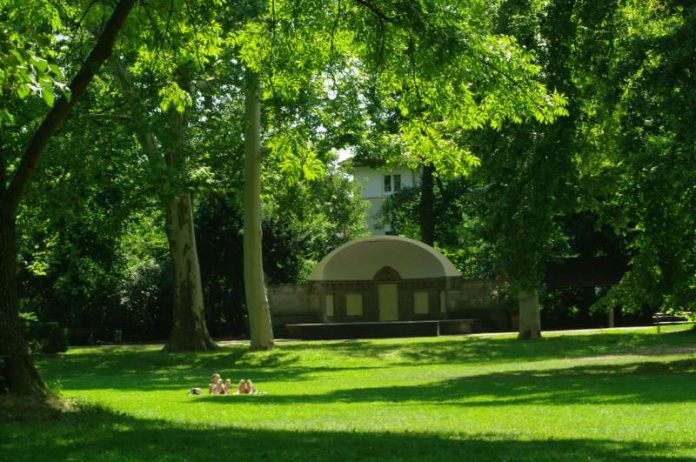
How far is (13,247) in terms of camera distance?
47.2 ft

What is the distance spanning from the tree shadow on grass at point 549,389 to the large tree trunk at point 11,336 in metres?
5.86

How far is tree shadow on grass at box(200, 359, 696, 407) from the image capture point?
18.2 m

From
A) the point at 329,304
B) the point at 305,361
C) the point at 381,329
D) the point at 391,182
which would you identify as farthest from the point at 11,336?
the point at 391,182

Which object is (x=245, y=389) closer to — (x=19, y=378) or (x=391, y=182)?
(x=19, y=378)

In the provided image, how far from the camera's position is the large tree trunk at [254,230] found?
34969mm

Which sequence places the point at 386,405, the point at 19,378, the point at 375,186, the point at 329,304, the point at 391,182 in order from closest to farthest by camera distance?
1. the point at 19,378
2. the point at 386,405
3. the point at 329,304
4. the point at 391,182
5. the point at 375,186

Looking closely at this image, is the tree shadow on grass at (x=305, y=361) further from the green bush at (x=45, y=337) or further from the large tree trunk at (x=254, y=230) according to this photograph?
the green bush at (x=45, y=337)

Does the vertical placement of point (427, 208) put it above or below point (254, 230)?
above

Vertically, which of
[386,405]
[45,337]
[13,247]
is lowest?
[386,405]

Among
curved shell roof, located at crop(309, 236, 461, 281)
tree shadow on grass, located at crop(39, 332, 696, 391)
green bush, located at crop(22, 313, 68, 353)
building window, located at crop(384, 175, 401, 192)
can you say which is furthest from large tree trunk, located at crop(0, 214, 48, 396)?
building window, located at crop(384, 175, 401, 192)

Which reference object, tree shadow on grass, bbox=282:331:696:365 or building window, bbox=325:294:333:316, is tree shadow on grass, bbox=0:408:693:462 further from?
building window, bbox=325:294:333:316

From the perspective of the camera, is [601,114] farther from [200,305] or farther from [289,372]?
[200,305]

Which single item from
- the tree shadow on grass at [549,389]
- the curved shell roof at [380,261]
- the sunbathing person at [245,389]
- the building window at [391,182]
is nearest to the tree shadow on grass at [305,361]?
the sunbathing person at [245,389]

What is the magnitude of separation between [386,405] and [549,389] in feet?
13.3
